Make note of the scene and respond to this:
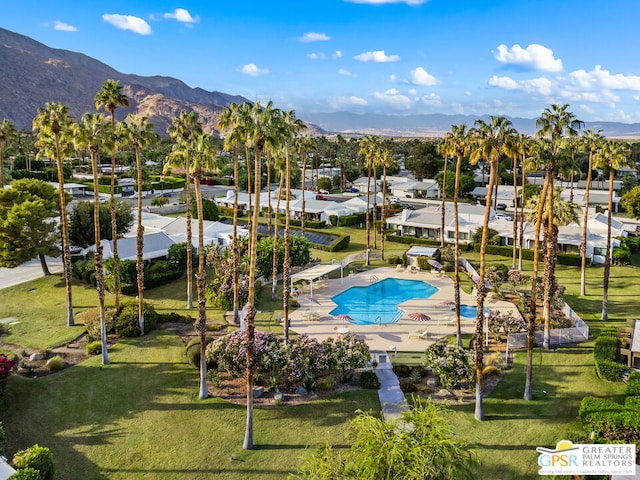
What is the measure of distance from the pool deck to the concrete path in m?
1.53

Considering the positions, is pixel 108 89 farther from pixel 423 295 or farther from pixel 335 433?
pixel 423 295

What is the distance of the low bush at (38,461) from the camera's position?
16062 millimetres

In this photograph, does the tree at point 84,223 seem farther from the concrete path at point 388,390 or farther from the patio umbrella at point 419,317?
the concrete path at point 388,390

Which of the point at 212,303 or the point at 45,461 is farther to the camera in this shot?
the point at 212,303

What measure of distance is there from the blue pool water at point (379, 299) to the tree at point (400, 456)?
2076 cm

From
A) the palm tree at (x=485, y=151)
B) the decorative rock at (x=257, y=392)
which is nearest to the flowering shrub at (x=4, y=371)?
the decorative rock at (x=257, y=392)

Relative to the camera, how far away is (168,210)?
78000 mm

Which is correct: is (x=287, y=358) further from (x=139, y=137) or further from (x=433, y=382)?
(x=139, y=137)

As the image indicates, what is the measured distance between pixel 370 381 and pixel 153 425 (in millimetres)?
10245

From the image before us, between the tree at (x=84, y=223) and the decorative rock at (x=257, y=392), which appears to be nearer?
the decorative rock at (x=257, y=392)

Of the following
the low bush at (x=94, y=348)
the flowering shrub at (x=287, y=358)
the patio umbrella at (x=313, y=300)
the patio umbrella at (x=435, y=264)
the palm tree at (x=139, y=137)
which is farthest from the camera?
the patio umbrella at (x=435, y=264)

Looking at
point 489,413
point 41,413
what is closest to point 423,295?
point 489,413

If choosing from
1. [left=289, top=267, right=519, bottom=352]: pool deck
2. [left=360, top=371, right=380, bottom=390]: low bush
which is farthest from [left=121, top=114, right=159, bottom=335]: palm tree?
[left=360, top=371, right=380, bottom=390]: low bush

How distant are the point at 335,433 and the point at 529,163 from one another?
589 inches
